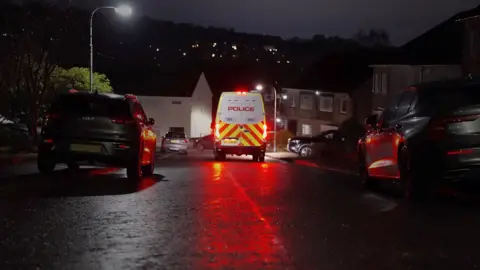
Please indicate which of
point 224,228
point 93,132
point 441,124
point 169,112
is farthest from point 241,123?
point 169,112

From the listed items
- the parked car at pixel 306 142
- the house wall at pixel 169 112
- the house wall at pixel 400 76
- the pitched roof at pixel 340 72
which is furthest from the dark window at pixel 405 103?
the house wall at pixel 169 112

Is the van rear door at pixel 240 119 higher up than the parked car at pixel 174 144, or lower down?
higher up

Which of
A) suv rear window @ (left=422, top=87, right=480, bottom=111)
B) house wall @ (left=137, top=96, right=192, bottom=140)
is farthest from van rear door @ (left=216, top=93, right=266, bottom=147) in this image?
house wall @ (left=137, top=96, right=192, bottom=140)

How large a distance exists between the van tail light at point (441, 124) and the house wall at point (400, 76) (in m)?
27.4

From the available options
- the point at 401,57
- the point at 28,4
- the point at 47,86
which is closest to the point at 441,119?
the point at 28,4

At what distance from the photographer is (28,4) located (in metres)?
33.7

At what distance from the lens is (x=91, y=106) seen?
1467 cm

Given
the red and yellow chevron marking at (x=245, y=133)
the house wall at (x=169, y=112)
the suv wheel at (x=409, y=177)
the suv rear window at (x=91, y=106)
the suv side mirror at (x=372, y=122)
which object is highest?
the house wall at (x=169, y=112)

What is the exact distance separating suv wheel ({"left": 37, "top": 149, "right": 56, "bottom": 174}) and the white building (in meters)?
58.7

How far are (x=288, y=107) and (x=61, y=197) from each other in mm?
55293

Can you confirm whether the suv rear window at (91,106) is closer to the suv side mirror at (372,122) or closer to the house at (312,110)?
the suv side mirror at (372,122)

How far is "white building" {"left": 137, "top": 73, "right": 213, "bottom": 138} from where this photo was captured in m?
74.8

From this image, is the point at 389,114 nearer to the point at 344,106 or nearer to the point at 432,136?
the point at 432,136

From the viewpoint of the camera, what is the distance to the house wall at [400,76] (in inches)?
1565
